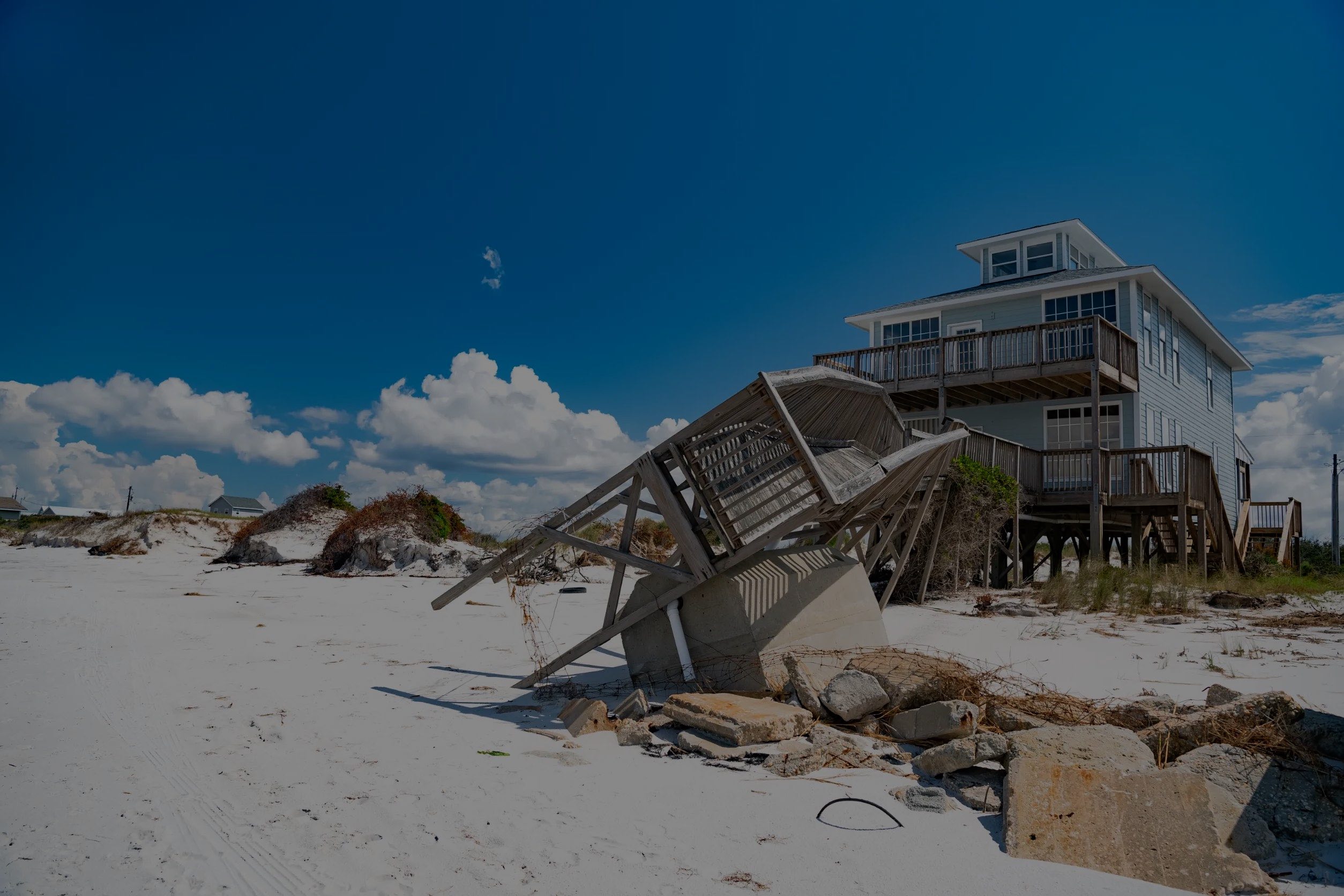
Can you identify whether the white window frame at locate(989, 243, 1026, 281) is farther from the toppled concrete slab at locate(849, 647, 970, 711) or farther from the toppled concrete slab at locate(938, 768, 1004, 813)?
the toppled concrete slab at locate(938, 768, 1004, 813)

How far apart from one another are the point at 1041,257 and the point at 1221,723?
22940 millimetres

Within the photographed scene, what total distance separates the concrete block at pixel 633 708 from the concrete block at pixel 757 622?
74 centimetres

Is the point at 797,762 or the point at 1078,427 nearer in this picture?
the point at 797,762

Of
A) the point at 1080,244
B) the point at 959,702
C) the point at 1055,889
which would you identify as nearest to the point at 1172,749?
the point at 959,702

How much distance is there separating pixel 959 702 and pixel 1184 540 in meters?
14.9

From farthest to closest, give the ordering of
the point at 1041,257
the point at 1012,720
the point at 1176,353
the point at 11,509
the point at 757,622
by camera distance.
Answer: the point at 11,509, the point at 1041,257, the point at 1176,353, the point at 757,622, the point at 1012,720

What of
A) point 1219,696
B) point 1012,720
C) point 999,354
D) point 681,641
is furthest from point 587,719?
point 999,354

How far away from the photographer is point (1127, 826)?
10.3 ft

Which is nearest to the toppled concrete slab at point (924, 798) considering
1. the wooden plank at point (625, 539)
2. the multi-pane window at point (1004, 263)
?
the wooden plank at point (625, 539)

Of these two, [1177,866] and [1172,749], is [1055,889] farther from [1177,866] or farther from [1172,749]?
[1172,749]

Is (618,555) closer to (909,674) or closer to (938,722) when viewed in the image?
(909,674)

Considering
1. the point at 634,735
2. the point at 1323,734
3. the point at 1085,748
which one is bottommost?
the point at 634,735

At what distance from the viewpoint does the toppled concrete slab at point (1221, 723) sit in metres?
3.97

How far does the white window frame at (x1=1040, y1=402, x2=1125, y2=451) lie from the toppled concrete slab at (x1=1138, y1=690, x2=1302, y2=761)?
54.4ft
